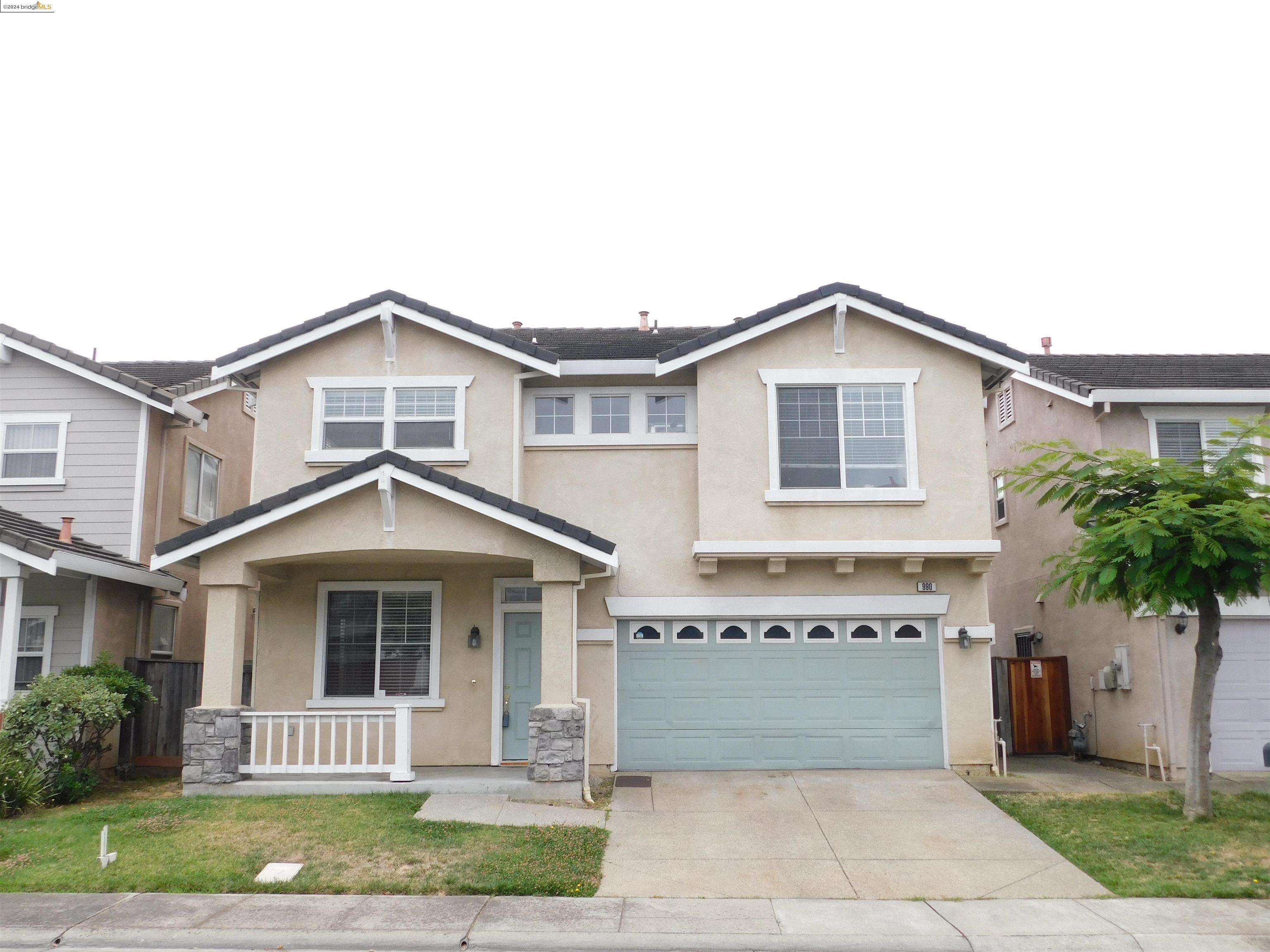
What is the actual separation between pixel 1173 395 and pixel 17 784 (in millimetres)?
15524

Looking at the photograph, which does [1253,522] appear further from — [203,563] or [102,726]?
[102,726]

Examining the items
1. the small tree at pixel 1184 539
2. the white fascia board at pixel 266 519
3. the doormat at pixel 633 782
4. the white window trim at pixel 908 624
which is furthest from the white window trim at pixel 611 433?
the small tree at pixel 1184 539

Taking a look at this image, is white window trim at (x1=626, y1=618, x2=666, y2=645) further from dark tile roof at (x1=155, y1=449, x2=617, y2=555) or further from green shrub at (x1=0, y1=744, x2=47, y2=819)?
green shrub at (x1=0, y1=744, x2=47, y2=819)

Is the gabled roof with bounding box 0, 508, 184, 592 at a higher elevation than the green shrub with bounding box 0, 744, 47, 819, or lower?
higher

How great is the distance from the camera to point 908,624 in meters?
14.5

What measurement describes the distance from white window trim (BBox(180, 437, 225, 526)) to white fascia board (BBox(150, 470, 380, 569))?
5.38 m

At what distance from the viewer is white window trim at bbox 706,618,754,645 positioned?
14.5 m

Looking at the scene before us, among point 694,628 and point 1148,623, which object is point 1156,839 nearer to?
point 1148,623

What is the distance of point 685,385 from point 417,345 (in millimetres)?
3859

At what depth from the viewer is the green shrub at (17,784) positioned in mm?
11680

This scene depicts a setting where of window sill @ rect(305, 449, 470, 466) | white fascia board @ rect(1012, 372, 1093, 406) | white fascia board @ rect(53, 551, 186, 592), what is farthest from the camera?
white fascia board @ rect(1012, 372, 1093, 406)

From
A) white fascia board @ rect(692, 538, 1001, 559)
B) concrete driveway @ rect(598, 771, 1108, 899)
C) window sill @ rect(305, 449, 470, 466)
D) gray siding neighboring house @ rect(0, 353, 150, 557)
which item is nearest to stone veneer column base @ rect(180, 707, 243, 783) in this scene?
window sill @ rect(305, 449, 470, 466)

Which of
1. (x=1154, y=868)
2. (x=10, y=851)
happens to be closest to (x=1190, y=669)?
(x=1154, y=868)

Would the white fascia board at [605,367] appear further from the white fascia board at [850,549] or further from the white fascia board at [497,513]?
the white fascia board at [497,513]
